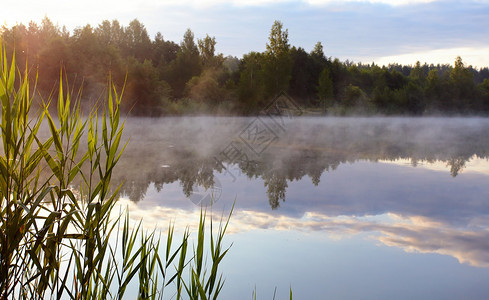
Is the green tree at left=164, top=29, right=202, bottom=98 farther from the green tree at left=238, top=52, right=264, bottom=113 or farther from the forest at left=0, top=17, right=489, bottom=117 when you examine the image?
the green tree at left=238, top=52, right=264, bottom=113

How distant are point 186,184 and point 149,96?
688 inches

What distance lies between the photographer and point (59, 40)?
23.6m

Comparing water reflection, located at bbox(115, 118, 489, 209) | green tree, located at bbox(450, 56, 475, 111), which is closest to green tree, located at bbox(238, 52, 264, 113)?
water reflection, located at bbox(115, 118, 489, 209)

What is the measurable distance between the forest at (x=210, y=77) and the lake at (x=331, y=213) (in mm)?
5978

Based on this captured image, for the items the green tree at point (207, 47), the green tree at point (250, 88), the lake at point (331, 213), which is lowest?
the lake at point (331, 213)

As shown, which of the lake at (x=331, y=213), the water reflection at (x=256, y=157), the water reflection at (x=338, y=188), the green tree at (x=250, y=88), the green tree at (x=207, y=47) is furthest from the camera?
the green tree at (x=207, y=47)

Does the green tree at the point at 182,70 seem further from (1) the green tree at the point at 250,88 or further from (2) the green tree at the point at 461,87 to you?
(2) the green tree at the point at 461,87

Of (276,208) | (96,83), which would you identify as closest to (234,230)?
(276,208)

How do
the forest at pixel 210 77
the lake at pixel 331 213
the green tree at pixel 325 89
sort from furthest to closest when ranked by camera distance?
the green tree at pixel 325 89 < the forest at pixel 210 77 < the lake at pixel 331 213

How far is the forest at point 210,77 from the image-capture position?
24.0 metres

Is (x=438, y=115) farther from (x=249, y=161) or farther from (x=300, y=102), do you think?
(x=249, y=161)

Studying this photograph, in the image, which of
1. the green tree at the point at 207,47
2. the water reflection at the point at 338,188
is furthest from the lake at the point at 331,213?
the green tree at the point at 207,47

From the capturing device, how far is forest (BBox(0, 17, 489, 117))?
24016 mm

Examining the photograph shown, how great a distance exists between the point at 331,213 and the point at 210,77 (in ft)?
87.3
